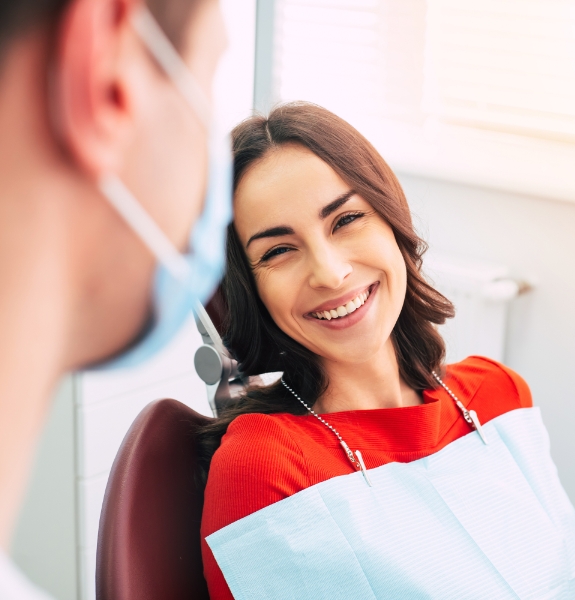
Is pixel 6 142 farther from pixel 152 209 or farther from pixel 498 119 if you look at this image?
pixel 498 119

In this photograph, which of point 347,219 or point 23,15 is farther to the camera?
point 347,219

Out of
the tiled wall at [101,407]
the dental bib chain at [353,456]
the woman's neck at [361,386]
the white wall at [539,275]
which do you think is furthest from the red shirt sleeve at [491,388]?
the tiled wall at [101,407]

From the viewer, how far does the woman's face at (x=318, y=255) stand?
955 mm

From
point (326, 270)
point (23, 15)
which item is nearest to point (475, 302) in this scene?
point (326, 270)

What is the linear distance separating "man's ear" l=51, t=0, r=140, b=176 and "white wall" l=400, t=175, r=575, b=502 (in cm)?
155

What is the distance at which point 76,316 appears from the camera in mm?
179

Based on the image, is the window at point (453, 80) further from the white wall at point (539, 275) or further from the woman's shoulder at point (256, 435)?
the woman's shoulder at point (256, 435)

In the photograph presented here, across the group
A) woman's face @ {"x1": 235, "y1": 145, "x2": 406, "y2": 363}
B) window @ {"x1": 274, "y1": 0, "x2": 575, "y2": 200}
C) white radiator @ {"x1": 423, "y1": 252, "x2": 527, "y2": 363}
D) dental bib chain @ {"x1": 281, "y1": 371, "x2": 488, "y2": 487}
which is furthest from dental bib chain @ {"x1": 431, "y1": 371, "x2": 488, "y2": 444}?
window @ {"x1": 274, "y1": 0, "x2": 575, "y2": 200}

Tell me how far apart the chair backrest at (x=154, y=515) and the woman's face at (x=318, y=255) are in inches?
7.6

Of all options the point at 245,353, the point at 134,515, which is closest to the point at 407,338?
the point at 245,353

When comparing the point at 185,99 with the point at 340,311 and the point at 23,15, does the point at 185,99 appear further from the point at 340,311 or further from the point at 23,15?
the point at 340,311

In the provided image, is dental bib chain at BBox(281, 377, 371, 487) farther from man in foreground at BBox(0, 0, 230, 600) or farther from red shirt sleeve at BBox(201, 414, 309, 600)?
man in foreground at BBox(0, 0, 230, 600)

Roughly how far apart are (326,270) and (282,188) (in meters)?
0.10

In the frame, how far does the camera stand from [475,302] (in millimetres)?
1757
